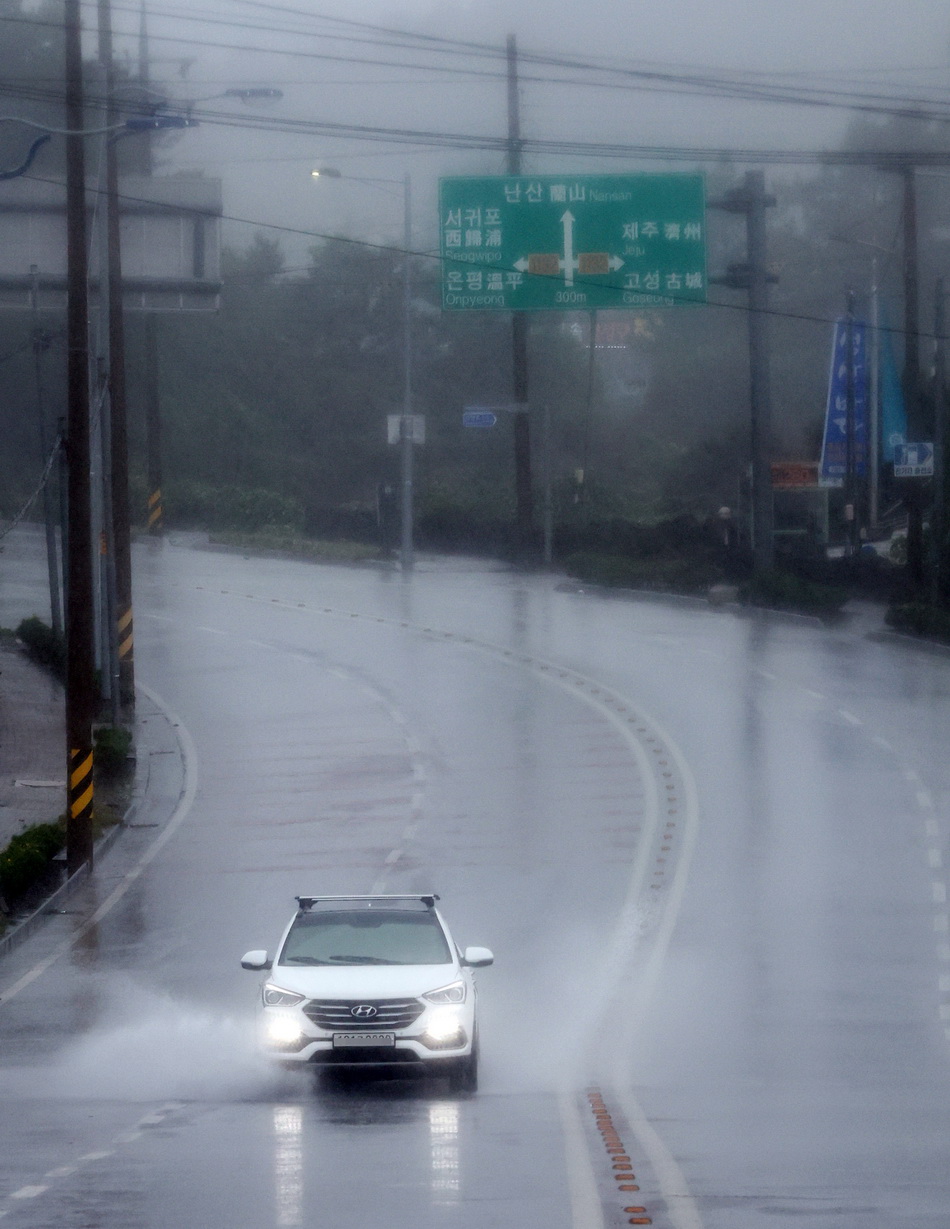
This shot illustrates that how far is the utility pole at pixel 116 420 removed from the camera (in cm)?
3475

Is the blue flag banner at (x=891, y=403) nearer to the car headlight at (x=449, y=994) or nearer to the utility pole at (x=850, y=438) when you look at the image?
the utility pole at (x=850, y=438)

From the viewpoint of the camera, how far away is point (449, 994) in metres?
14.2

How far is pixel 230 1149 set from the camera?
11.2 m

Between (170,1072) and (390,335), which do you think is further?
(390,335)

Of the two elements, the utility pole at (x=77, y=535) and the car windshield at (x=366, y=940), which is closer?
the car windshield at (x=366, y=940)

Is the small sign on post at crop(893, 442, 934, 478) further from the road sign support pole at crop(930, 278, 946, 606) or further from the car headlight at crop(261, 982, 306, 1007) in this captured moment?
the car headlight at crop(261, 982, 306, 1007)

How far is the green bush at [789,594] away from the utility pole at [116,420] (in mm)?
18017

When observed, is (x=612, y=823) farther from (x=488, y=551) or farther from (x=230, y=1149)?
(x=488, y=551)

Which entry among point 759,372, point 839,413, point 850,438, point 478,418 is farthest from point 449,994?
point 839,413

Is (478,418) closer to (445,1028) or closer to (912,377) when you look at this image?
(912,377)

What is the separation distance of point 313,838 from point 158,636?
19.1 meters

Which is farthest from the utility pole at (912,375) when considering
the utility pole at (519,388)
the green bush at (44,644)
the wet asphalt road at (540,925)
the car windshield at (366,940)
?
the car windshield at (366,940)

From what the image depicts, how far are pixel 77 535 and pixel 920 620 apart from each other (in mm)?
24243

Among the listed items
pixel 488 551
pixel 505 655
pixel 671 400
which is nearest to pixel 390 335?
pixel 671 400
